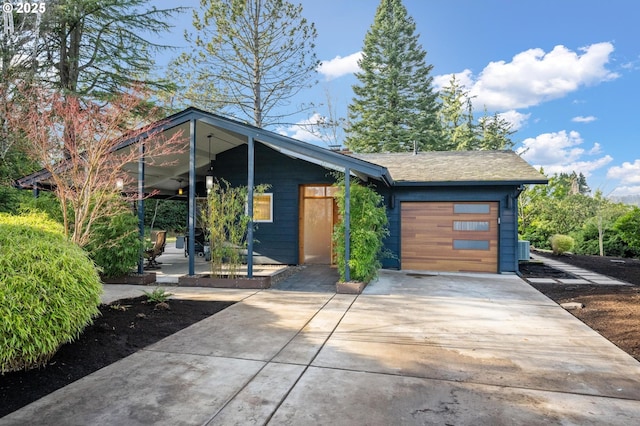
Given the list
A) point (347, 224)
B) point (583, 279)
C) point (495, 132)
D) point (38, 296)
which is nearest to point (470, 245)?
point (583, 279)

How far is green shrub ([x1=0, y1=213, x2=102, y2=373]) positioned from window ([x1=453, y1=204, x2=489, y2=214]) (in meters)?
7.55

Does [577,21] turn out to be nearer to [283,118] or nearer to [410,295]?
[283,118]

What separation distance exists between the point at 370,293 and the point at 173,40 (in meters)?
12.6

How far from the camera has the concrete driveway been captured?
7.48ft

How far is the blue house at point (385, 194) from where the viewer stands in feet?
24.1

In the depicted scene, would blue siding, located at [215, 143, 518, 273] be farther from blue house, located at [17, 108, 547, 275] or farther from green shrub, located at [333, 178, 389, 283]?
green shrub, located at [333, 178, 389, 283]

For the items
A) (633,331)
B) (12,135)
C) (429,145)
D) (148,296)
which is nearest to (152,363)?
(148,296)

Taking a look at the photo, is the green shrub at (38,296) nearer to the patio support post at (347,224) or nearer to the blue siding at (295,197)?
the patio support post at (347,224)

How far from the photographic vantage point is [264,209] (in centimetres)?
965

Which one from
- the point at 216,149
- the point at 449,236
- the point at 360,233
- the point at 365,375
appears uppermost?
the point at 216,149

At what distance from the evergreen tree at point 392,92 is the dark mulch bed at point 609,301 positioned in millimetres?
13683

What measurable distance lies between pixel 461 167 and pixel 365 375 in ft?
24.5

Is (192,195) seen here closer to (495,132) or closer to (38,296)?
(38,296)

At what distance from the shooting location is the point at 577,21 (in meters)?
12.5
